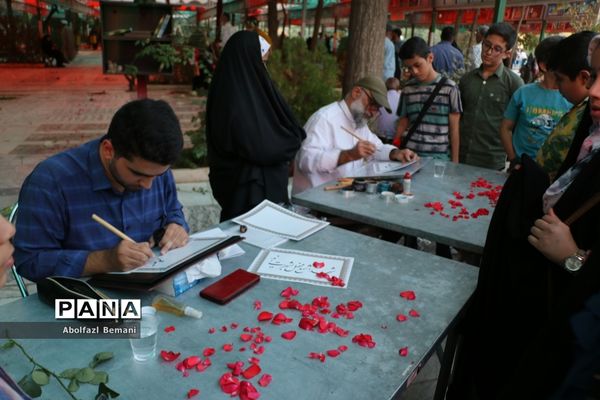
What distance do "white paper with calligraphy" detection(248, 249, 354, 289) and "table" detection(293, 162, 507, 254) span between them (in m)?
0.53

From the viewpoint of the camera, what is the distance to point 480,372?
167 centimetres

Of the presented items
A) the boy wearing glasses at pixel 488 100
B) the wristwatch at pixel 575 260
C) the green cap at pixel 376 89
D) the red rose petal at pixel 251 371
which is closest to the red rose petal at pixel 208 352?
the red rose petal at pixel 251 371

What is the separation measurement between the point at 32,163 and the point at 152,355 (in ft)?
→ 15.8

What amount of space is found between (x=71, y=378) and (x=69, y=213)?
80cm

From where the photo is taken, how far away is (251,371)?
125cm

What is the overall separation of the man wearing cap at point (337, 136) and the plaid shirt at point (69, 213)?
1430 millimetres

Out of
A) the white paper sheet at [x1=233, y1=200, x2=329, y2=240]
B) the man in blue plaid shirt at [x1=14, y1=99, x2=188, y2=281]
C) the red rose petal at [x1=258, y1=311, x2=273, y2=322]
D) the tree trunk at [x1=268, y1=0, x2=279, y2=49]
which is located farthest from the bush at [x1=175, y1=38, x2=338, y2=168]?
the red rose petal at [x1=258, y1=311, x2=273, y2=322]

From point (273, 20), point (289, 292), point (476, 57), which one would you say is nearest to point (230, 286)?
point (289, 292)

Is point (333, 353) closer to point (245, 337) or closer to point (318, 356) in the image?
point (318, 356)

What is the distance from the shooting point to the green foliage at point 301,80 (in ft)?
18.2

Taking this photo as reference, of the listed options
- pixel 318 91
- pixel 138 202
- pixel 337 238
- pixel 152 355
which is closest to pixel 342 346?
pixel 152 355

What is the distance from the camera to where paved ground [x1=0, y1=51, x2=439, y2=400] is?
14.3ft

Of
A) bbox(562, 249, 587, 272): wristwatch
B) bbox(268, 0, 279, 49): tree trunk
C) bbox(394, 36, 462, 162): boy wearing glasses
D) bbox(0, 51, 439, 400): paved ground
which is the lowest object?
bbox(0, 51, 439, 400): paved ground

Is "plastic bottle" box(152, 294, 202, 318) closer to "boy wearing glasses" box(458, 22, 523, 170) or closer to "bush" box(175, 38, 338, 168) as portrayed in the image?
"boy wearing glasses" box(458, 22, 523, 170)
